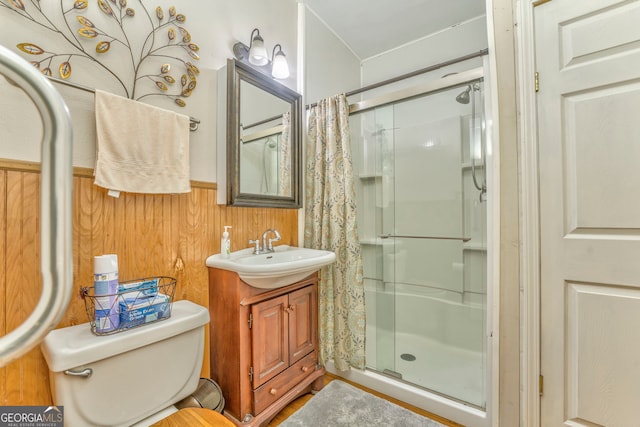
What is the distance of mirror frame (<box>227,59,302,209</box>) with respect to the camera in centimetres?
145

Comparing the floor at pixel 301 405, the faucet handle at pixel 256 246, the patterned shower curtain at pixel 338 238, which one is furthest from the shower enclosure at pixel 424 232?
the faucet handle at pixel 256 246

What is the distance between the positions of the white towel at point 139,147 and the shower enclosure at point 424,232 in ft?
4.03

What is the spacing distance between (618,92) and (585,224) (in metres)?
0.53

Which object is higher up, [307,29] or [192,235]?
[307,29]

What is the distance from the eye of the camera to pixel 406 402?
1.62m

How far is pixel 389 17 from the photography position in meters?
2.18

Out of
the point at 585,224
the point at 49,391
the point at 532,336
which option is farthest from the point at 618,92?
the point at 49,391

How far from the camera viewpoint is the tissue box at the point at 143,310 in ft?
3.19

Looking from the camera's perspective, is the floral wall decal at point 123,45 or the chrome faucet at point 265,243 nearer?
the floral wall decal at point 123,45

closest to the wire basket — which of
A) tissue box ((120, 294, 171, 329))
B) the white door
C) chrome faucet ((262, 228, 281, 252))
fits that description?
tissue box ((120, 294, 171, 329))

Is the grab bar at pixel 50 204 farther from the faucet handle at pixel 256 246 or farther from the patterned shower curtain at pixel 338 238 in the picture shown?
the patterned shower curtain at pixel 338 238

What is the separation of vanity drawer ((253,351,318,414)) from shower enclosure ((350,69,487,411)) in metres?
0.44

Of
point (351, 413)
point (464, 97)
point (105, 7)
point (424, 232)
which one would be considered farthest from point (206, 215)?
point (464, 97)

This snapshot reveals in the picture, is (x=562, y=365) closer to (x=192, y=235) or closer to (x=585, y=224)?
(x=585, y=224)
